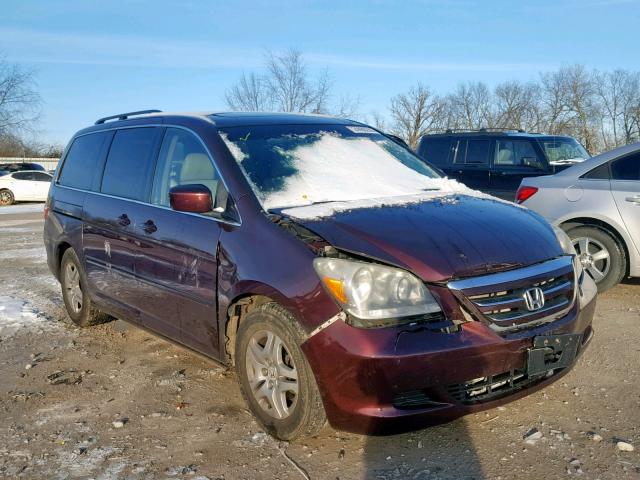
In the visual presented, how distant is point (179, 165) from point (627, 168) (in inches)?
179

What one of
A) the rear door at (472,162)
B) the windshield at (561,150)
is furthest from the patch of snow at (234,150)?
the windshield at (561,150)

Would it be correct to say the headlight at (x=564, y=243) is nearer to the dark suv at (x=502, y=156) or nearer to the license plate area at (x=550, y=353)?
the license plate area at (x=550, y=353)

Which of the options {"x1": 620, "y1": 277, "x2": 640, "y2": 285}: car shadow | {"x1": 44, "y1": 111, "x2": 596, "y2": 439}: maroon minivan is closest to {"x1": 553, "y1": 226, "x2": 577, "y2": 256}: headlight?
{"x1": 44, "y1": 111, "x2": 596, "y2": 439}: maroon minivan

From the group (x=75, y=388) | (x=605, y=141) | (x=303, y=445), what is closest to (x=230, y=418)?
(x=303, y=445)

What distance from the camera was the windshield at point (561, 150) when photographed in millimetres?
9914

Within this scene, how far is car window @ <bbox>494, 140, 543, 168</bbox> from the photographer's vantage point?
9961 mm

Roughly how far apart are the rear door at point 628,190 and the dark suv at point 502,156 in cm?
362

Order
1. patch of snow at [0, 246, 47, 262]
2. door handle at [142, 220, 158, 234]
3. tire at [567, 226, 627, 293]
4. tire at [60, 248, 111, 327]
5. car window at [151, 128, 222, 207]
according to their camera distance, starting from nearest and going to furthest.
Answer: car window at [151, 128, 222, 207] → door handle at [142, 220, 158, 234] → tire at [60, 248, 111, 327] → tire at [567, 226, 627, 293] → patch of snow at [0, 246, 47, 262]

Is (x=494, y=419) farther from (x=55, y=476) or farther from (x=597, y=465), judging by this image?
(x=55, y=476)

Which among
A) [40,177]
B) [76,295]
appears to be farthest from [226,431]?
[40,177]

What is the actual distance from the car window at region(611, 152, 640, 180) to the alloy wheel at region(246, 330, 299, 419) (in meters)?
4.55

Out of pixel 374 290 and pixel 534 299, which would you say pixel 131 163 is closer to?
pixel 374 290

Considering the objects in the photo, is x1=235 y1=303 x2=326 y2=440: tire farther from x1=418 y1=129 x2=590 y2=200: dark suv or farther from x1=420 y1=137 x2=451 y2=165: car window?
x1=420 y1=137 x2=451 y2=165: car window

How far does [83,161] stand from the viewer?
547 cm
